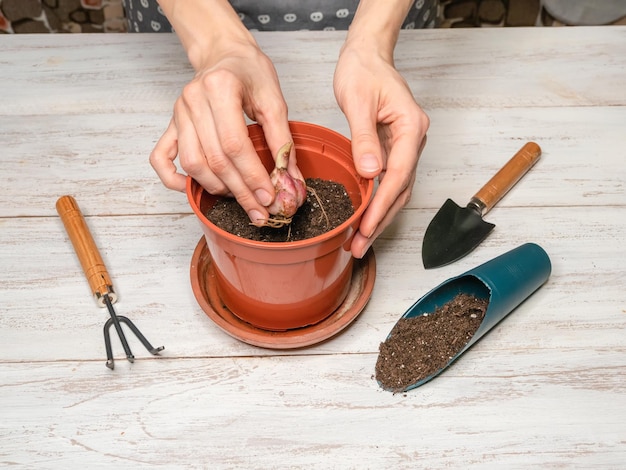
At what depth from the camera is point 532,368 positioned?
0.74 metres

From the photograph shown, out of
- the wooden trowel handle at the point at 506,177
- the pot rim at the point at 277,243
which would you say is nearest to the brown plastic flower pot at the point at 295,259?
the pot rim at the point at 277,243

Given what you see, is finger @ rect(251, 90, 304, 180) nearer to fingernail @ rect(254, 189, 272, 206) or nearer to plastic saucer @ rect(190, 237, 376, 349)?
fingernail @ rect(254, 189, 272, 206)

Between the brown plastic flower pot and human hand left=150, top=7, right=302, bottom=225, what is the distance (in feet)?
0.13

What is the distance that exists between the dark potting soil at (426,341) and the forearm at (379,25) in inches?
13.2

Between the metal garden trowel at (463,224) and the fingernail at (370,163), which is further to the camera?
the metal garden trowel at (463,224)

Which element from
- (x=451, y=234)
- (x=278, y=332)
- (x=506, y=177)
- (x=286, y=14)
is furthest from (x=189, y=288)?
(x=286, y=14)

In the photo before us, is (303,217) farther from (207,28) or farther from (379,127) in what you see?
(207,28)

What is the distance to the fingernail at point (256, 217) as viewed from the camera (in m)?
0.69

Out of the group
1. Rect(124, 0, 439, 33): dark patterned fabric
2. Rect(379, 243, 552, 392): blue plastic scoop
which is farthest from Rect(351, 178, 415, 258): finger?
Rect(124, 0, 439, 33): dark patterned fabric

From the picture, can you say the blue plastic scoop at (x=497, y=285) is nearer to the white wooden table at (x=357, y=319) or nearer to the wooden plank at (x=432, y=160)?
the white wooden table at (x=357, y=319)

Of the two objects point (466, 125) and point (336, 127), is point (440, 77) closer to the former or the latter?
point (466, 125)

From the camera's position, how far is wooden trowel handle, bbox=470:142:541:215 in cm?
92

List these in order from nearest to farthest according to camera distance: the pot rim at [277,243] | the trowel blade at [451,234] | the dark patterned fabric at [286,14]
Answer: the pot rim at [277,243], the trowel blade at [451,234], the dark patterned fabric at [286,14]

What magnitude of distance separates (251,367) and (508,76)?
76 centimetres
